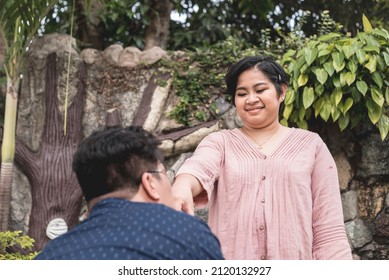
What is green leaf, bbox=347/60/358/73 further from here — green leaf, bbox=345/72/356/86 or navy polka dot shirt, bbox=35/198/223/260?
navy polka dot shirt, bbox=35/198/223/260

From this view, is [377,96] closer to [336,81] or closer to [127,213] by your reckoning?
[336,81]

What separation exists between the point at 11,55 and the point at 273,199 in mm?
2800

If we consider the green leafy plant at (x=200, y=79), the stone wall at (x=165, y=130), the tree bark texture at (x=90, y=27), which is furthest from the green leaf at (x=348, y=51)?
the tree bark texture at (x=90, y=27)

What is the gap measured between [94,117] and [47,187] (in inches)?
27.0

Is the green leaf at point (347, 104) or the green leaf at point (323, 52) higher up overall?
the green leaf at point (323, 52)

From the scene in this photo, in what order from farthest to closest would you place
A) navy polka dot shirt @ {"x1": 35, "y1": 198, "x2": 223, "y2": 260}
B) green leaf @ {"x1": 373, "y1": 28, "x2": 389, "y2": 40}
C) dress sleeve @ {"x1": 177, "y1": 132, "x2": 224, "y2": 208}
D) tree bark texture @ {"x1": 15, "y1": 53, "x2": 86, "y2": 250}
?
tree bark texture @ {"x1": 15, "y1": 53, "x2": 86, "y2": 250} < green leaf @ {"x1": 373, "y1": 28, "x2": 389, "y2": 40} < dress sleeve @ {"x1": 177, "y1": 132, "x2": 224, "y2": 208} < navy polka dot shirt @ {"x1": 35, "y1": 198, "x2": 223, "y2": 260}

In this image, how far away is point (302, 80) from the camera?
3.85 metres

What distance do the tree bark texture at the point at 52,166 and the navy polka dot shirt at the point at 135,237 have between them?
313cm

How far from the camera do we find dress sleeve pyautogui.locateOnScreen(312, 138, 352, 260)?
192cm

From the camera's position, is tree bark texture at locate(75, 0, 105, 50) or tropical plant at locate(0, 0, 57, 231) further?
tree bark texture at locate(75, 0, 105, 50)

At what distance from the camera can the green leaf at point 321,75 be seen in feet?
12.3

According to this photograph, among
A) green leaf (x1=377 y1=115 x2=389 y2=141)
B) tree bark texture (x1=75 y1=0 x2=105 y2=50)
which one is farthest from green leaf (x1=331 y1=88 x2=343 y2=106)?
tree bark texture (x1=75 y1=0 x2=105 y2=50)

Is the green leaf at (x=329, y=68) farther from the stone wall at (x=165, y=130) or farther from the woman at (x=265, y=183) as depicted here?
the woman at (x=265, y=183)

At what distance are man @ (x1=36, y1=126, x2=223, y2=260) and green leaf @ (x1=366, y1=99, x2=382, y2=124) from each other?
108 inches
